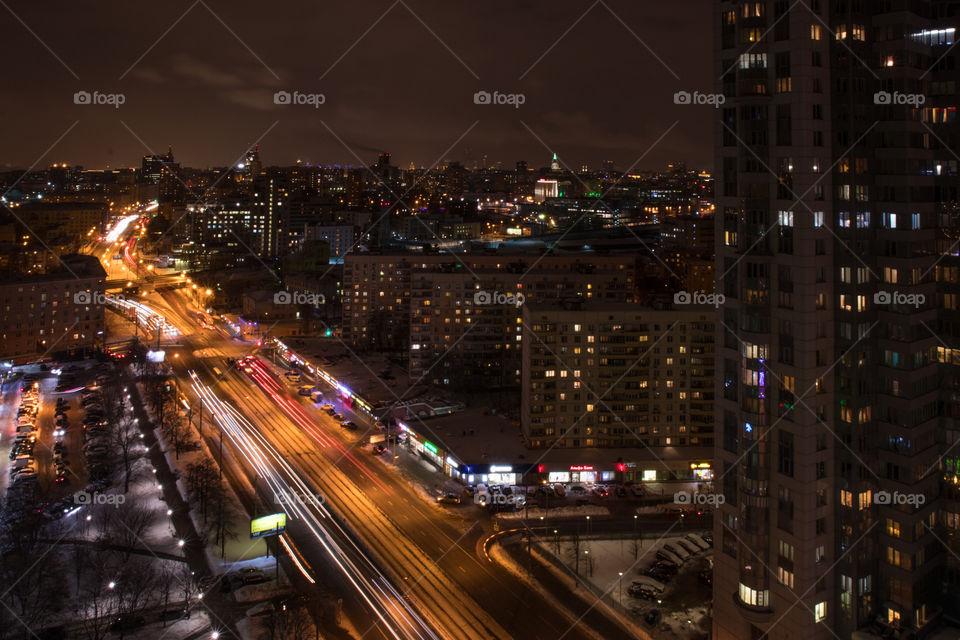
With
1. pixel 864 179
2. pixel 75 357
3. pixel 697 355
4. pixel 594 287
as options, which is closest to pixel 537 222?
pixel 594 287

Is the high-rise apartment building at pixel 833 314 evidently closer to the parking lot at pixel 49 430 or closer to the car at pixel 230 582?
the car at pixel 230 582

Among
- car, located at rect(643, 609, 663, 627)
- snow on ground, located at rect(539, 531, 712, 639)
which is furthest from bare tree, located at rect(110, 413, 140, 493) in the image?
car, located at rect(643, 609, 663, 627)

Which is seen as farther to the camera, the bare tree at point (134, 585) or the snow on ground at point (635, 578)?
the snow on ground at point (635, 578)

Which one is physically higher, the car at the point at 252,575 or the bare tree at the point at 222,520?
the bare tree at the point at 222,520

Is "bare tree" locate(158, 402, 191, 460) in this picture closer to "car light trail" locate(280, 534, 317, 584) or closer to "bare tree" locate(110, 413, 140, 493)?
"bare tree" locate(110, 413, 140, 493)

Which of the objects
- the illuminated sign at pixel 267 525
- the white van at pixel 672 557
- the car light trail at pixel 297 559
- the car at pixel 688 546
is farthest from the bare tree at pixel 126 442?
the car at pixel 688 546

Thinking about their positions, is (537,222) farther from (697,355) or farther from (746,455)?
(746,455)

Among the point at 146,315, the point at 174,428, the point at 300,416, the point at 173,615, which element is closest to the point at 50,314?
the point at 146,315
